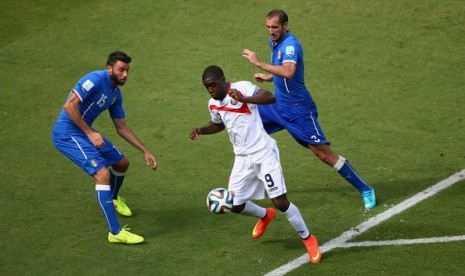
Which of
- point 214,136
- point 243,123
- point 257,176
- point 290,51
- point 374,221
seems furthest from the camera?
point 214,136

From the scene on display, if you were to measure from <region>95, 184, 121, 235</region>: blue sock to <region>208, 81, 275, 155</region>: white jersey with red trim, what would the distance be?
178 cm

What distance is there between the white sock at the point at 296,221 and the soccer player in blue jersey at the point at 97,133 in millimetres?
1950

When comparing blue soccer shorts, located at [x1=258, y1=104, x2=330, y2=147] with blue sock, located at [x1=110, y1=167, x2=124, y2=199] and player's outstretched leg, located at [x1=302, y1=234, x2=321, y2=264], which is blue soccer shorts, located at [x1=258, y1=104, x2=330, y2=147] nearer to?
player's outstretched leg, located at [x1=302, y1=234, x2=321, y2=264]

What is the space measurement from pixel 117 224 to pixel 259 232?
1.81 metres

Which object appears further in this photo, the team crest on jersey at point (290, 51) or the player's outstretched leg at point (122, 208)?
the player's outstretched leg at point (122, 208)

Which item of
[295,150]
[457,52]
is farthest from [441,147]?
[457,52]

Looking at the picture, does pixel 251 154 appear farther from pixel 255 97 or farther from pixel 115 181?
pixel 115 181

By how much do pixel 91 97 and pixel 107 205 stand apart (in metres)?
1.41

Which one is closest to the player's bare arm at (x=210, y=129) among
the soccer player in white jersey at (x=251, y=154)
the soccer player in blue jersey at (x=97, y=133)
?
the soccer player in white jersey at (x=251, y=154)

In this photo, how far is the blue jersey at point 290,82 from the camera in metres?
11.4

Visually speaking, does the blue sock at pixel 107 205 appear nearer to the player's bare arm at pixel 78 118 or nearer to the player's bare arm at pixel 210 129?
the player's bare arm at pixel 78 118

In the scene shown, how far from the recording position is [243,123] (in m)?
10.3

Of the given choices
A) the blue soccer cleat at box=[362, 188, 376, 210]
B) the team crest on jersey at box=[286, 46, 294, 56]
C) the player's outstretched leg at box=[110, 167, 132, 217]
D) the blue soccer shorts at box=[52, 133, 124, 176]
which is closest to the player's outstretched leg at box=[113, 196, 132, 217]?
the player's outstretched leg at box=[110, 167, 132, 217]

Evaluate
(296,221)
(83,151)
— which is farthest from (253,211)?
(83,151)
